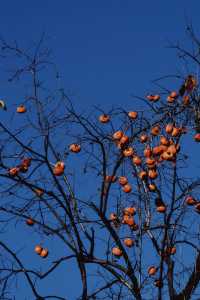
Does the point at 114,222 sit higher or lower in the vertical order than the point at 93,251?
higher

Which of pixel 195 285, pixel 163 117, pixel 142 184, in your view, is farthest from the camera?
pixel 142 184

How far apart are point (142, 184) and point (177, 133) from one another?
0.85 m

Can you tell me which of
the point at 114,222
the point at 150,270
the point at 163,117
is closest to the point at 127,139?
the point at 163,117

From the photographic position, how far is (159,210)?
605 cm

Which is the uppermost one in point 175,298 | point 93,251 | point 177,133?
point 177,133

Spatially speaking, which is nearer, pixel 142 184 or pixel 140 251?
pixel 140 251

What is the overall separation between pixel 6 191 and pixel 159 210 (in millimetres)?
1424

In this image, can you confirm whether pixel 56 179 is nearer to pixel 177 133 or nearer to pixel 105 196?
pixel 105 196

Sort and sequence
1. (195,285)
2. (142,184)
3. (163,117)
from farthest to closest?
(142,184) < (163,117) < (195,285)

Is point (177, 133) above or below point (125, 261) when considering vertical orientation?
above

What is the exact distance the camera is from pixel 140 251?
6.02 m

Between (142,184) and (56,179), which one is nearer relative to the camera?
(56,179)

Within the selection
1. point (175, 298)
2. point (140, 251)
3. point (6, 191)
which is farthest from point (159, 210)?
point (6, 191)

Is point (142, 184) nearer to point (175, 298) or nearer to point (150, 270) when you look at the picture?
point (150, 270)
